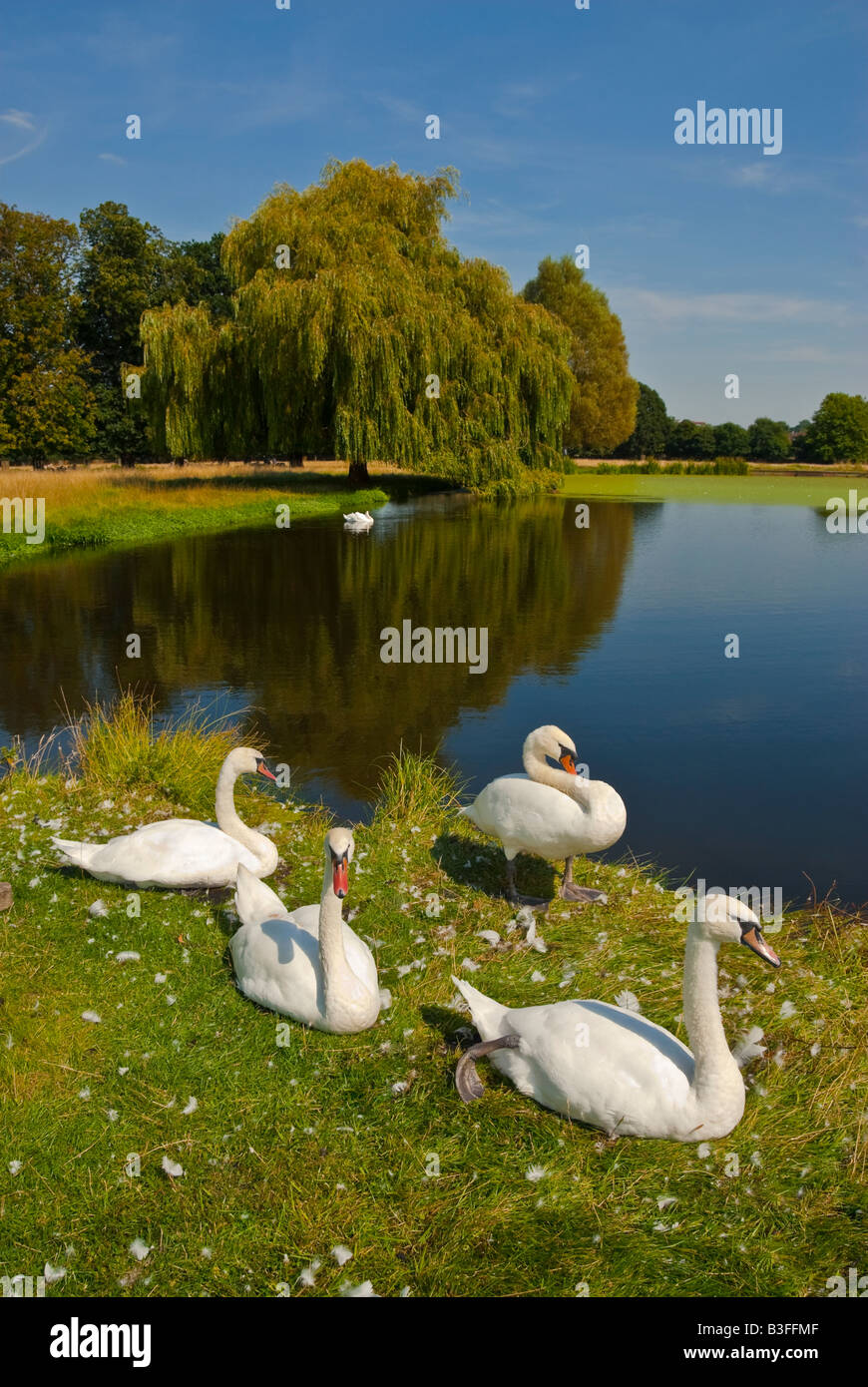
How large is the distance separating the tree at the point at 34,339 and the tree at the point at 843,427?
95697 millimetres

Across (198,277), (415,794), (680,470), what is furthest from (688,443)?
(415,794)

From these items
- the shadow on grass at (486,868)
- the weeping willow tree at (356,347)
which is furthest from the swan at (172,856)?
the weeping willow tree at (356,347)

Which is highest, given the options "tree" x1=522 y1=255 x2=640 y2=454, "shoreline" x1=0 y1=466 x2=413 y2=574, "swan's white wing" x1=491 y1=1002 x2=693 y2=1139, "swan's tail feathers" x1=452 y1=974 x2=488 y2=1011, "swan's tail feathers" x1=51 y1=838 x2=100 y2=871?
"tree" x1=522 y1=255 x2=640 y2=454

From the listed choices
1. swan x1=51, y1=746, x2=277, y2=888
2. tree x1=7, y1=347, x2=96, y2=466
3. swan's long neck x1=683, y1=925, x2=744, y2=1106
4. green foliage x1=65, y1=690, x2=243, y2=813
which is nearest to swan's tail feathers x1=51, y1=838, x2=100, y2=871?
swan x1=51, y1=746, x2=277, y2=888

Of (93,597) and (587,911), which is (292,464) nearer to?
(93,597)

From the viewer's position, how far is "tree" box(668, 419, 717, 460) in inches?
4884

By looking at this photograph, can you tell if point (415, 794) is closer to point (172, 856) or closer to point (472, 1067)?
point (172, 856)

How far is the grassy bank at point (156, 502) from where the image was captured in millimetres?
30141

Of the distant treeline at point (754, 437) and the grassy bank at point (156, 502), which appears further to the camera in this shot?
the distant treeline at point (754, 437)

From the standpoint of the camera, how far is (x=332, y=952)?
528cm

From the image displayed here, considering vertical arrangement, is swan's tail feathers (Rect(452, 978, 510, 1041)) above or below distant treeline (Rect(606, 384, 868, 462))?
below

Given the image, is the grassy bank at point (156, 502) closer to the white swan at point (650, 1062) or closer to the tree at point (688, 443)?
the white swan at point (650, 1062)

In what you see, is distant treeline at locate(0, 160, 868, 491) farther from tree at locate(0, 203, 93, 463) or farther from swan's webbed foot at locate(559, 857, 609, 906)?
swan's webbed foot at locate(559, 857, 609, 906)

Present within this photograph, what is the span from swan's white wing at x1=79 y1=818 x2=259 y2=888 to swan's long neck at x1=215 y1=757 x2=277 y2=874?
168mm
